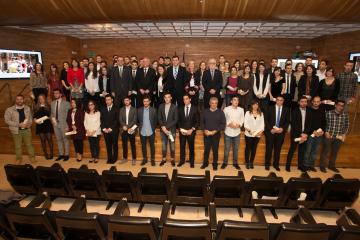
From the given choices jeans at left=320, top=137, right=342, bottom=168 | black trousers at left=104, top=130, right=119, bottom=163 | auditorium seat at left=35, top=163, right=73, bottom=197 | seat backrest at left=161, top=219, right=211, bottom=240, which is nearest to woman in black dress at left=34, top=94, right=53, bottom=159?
black trousers at left=104, top=130, right=119, bottom=163

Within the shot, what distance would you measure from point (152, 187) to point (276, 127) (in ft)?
10.2

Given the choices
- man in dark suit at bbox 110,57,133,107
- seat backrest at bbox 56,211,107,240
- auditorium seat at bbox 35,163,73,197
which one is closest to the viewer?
seat backrest at bbox 56,211,107,240

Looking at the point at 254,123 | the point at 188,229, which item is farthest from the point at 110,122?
the point at 188,229

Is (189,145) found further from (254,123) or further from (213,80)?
(213,80)

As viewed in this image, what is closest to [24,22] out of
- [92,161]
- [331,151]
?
[92,161]

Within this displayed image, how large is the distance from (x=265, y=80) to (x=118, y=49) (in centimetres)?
Result: 915

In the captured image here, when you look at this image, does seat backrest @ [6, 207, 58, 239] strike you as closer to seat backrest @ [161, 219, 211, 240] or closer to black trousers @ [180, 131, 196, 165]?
seat backrest @ [161, 219, 211, 240]

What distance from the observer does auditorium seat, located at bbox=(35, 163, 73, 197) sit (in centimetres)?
386

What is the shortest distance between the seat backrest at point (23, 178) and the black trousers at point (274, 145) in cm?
474

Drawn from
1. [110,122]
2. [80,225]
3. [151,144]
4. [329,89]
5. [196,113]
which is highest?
[329,89]

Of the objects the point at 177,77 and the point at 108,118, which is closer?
the point at 108,118

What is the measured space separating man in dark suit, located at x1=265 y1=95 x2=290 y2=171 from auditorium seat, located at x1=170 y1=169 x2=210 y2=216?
91.9 inches

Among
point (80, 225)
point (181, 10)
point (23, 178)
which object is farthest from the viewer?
point (181, 10)

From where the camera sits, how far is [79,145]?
5.95 metres
